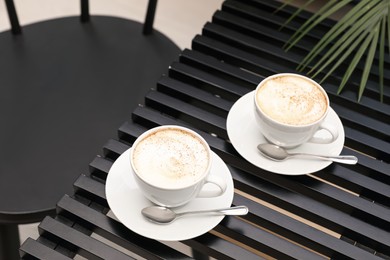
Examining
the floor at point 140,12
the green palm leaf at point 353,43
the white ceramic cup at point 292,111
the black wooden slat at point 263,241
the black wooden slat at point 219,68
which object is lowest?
the floor at point 140,12

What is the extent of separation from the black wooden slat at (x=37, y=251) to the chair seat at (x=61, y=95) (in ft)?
0.91

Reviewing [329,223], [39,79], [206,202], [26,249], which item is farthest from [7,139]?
[329,223]

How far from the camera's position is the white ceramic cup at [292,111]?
0.97 m

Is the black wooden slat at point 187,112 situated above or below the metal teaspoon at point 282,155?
below

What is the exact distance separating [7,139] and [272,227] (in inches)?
24.8

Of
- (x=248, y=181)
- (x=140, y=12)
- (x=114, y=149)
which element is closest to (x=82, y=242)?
(x=114, y=149)

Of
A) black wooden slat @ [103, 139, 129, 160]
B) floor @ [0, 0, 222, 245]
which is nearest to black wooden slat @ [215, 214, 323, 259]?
black wooden slat @ [103, 139, 129, 160]

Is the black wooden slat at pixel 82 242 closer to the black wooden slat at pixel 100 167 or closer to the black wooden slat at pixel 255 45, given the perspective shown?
the black wooden slat at pixel 100 167

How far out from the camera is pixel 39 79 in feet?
4.60

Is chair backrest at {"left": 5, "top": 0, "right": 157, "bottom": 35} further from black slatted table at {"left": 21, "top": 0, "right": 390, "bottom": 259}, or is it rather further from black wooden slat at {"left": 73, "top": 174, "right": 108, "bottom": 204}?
black wooden slat at {"left": 73, "top": 174, "right": 108, "bottom": 204}

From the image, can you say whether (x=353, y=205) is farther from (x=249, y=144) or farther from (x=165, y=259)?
(x=165, y=259)

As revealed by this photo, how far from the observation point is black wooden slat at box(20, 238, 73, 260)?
2.93ft

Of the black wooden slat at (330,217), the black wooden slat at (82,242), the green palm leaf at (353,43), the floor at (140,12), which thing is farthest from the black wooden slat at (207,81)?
the floor at (140,12)

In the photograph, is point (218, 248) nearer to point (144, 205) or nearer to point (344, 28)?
point (144, 205)
